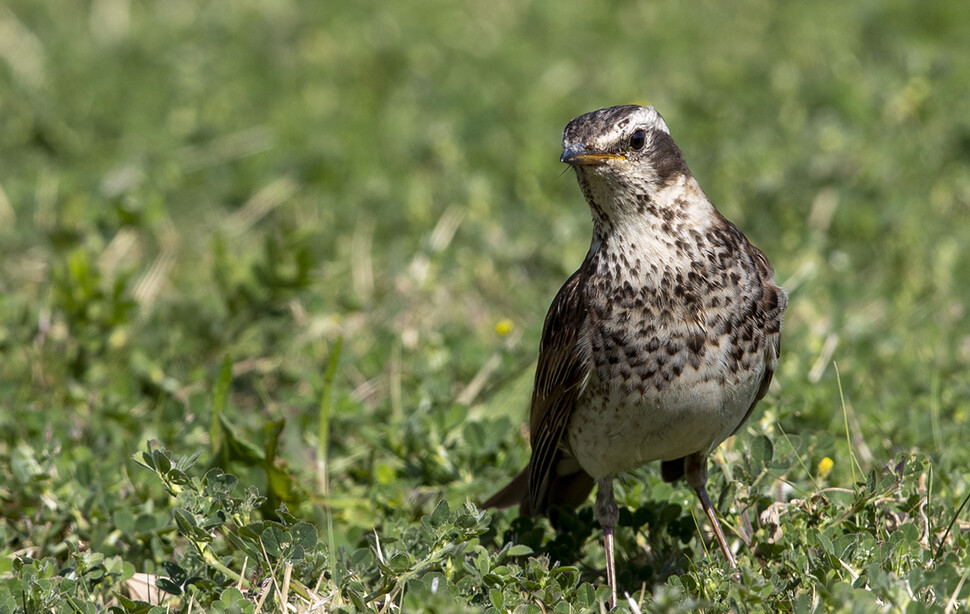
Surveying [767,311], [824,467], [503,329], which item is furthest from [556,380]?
[503,329]

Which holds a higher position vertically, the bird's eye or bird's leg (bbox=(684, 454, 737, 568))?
the bird's eye

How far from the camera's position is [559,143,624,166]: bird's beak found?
420 centimetres

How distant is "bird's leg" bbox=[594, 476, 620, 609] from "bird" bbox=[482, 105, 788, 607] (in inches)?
0.4

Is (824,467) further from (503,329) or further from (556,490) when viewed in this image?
(503,329)

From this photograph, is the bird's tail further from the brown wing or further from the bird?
the brown wing

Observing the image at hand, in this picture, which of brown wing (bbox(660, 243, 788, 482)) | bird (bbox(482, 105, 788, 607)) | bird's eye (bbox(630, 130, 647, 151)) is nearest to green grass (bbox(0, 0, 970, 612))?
brown wing (bbox(660, 243, 788, 482))

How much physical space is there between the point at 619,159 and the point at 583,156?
0.45ft

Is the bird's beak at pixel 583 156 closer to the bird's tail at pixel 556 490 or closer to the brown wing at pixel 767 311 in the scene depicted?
the brown wing at pixel 767 311


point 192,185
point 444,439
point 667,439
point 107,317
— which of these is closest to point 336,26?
point 192,185

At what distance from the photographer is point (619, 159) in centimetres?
427

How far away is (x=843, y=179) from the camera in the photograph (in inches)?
311

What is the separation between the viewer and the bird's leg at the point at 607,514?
4.51m

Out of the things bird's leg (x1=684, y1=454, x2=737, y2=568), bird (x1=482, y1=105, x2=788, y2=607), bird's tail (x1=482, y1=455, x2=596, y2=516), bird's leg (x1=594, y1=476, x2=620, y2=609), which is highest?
bird (x1=482, y1=105, x2=788, y2=607)

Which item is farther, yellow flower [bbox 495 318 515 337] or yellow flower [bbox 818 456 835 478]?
yellow flower [bbox 495 318 515 337]
